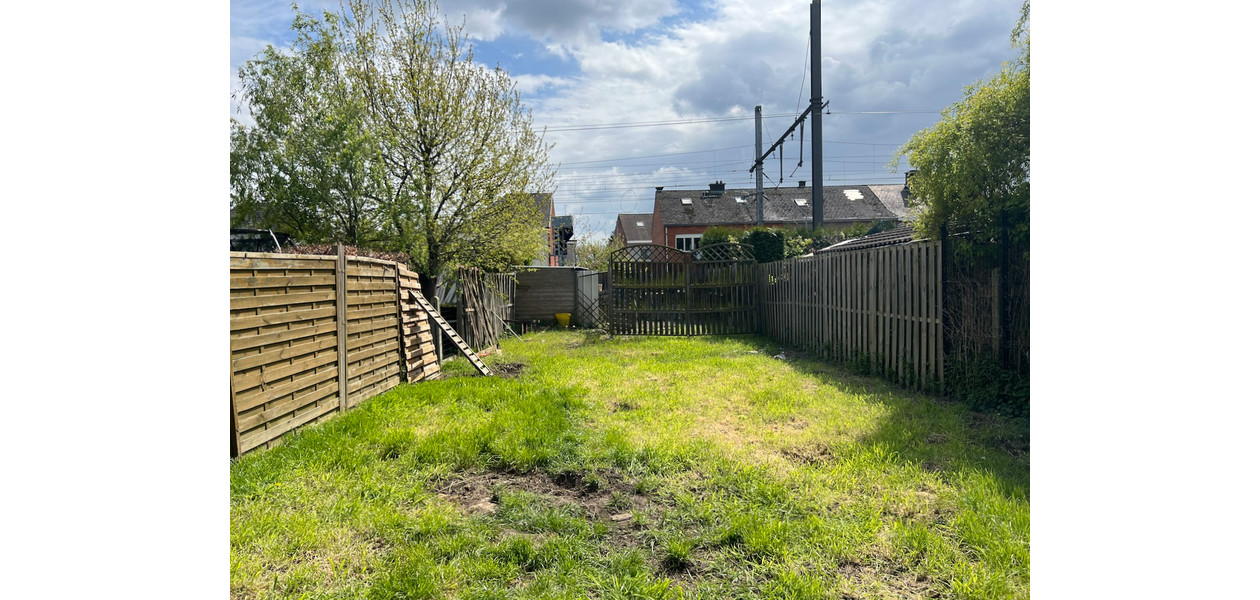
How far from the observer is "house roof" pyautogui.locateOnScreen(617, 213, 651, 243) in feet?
153

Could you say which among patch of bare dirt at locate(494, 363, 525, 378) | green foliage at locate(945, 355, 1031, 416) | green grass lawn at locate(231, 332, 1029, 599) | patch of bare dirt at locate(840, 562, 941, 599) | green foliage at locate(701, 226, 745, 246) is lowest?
patch of bare dirt at locate(840, 562, 941, 599)

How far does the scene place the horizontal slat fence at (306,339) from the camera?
4375 mm

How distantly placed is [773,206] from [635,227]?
14.0m

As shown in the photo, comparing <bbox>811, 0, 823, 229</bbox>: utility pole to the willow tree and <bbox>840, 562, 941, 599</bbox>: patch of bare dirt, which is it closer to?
the willow tree

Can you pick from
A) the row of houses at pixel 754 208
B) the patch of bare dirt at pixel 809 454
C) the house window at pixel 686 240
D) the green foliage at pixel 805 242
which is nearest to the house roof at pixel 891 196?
the row of houses at pixel 754 208

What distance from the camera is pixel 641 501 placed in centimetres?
366

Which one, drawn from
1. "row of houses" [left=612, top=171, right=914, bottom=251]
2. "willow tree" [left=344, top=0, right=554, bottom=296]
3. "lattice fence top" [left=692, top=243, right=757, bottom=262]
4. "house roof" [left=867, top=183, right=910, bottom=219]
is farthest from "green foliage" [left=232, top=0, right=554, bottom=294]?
"house roof" [left=867, top=183, right=910, bottom=219]

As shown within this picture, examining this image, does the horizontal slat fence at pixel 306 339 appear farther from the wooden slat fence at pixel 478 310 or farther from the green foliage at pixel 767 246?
the green foliage at pixel 767 246

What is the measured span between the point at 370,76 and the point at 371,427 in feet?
25.1

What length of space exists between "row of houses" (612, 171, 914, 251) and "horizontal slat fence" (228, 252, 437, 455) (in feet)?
93.6

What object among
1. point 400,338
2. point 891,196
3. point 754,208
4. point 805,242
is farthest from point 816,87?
point 891,196

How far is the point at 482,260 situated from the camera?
11297 millimetres

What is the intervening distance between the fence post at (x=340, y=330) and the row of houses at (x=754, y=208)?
1163 inches

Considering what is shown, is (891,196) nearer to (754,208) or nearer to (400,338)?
(754,208)
